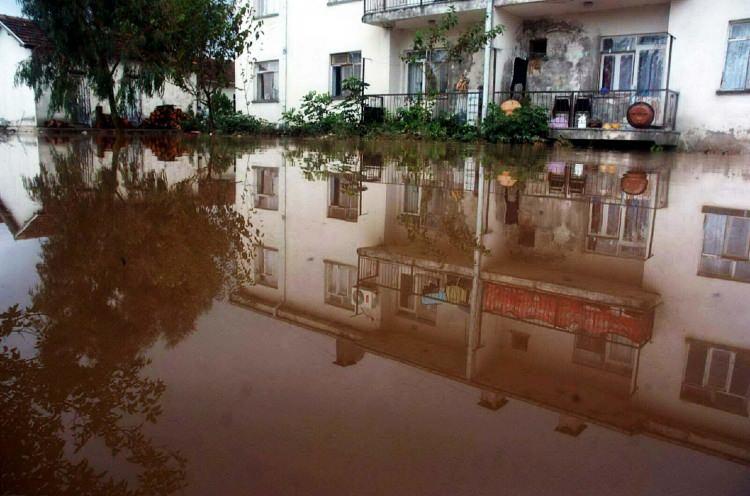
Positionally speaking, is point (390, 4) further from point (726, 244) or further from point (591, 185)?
point (726, 244)

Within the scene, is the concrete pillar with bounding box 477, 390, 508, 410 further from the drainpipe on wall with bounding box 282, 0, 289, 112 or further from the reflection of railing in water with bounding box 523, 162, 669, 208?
the drainpipe on wall with bounding box 282, 0, 289, 112

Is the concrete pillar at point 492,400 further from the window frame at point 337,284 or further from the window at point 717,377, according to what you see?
the window frame at point 337,284

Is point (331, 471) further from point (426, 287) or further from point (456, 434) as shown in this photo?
point (426, 287)

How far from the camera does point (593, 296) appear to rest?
1.98 m

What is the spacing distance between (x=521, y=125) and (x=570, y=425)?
12223 millimetres

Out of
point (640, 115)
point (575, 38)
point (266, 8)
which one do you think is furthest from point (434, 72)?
point (266, 8)

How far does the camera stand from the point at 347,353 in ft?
4.66

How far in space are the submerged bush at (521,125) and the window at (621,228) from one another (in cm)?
877

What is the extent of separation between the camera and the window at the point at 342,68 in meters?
17.1

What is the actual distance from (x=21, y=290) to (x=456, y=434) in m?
1.47

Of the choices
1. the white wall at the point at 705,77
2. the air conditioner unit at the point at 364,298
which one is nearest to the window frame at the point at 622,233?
the air conditioner unit at the point at 364,298

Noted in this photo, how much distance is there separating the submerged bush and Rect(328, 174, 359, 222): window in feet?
26.4

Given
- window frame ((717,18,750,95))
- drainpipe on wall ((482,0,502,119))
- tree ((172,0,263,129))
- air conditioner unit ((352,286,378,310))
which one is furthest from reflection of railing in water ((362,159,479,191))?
tree ((172,0,263,129))

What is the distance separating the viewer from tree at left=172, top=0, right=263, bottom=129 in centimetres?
1577
